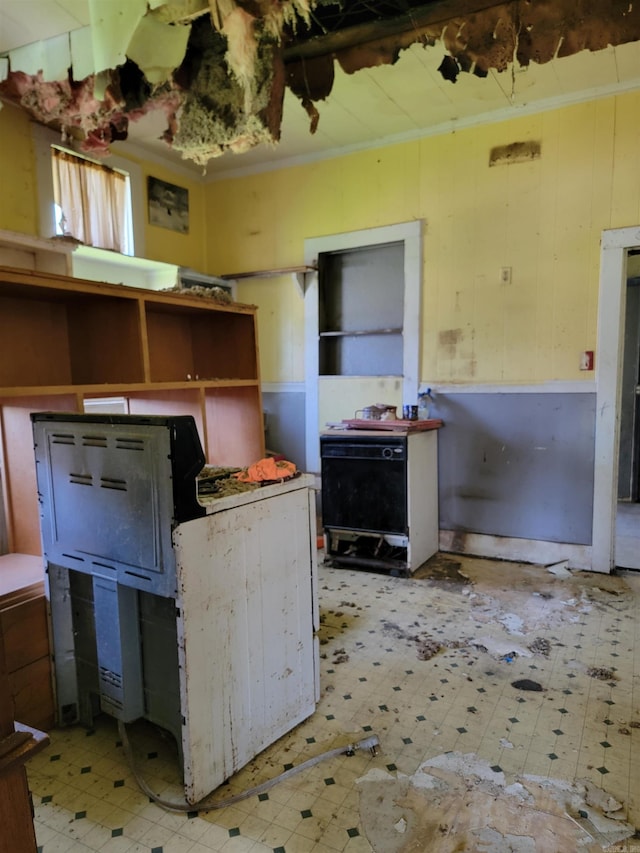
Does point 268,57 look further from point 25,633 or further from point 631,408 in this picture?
point 631,408

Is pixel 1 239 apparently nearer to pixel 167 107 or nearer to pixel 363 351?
pixel 167 107

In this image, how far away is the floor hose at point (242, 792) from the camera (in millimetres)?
1466

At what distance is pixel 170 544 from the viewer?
54.6 inches

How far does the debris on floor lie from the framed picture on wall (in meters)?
3.94

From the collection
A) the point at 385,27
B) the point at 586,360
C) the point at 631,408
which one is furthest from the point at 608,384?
the point at 631,408

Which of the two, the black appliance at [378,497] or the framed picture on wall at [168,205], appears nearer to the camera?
the black appliance at [378,497]

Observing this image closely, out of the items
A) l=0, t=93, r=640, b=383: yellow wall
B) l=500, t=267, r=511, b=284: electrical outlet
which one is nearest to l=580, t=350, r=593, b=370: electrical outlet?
l=0, t=93, r=640, b=383: yellow wall

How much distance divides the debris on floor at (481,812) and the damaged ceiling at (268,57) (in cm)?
259

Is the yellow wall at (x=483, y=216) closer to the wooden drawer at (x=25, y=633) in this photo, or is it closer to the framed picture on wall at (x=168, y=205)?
the framed picture on wall at (x=168, y=205)

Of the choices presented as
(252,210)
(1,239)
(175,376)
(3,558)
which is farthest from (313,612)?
(252,210)

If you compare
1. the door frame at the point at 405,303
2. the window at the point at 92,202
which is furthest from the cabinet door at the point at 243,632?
the window at the point at 92,202

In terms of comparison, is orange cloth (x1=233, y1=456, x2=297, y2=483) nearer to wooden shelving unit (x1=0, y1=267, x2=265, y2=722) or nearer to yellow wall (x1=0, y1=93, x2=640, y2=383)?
wooden shelving unit (x1=0, y1=267, x2=265, y2=722)

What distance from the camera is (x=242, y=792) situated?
1515 mm

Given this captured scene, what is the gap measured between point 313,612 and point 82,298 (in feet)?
4.99
